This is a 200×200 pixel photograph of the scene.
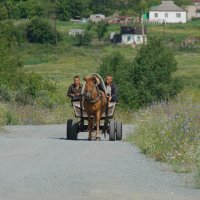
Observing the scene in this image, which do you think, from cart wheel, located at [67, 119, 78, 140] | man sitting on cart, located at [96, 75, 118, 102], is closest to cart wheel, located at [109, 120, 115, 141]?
man sitting on cart, located at [96, 75, 118, 102]

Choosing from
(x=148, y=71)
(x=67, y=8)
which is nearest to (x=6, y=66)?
(x=148, y=71)

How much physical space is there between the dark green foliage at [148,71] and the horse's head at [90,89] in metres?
37.8

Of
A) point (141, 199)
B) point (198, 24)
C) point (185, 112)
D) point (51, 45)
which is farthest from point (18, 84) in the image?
point (198, 24)

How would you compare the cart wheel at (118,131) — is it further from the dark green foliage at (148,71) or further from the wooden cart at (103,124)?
the dark green foliage at (148,71)

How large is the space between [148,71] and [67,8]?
92312 mm

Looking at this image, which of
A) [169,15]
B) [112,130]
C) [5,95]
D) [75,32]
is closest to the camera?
[112,130]

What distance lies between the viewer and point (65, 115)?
40.1m

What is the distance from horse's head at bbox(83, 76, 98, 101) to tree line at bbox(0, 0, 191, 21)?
106 meters

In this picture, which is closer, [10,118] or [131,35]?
[10,118]

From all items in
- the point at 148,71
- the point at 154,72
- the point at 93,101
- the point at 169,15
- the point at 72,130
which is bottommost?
the point at 169,15

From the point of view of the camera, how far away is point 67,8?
156125 millimetres

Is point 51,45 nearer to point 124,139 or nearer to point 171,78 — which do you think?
point 171,78

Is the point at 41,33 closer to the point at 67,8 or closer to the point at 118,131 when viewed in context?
the point at 67,8

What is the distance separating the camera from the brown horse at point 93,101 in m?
23.5
